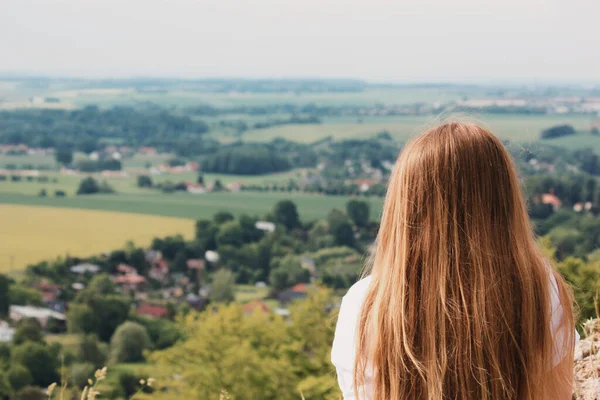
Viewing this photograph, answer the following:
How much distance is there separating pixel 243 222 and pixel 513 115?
18.9 meters

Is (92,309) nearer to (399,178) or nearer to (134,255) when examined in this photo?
(134,255)

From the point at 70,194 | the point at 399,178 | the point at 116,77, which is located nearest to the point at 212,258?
the point at 70,194

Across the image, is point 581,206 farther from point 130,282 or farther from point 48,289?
Result: point 48,289

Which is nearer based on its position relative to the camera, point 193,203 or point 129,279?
point 129,279

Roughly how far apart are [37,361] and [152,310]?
9346mm

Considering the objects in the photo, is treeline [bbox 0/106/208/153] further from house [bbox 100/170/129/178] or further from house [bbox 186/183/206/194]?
house [bbox 186/183/206/194]

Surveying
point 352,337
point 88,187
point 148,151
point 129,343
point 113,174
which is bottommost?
point 129,343

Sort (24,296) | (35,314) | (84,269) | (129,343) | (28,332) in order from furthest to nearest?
1. (84,269)
2. (24,296)
3. (35,314)
4. (28,332)
5. (129,343)

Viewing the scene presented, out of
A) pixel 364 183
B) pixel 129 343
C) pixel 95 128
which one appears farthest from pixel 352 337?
pixel 95 128

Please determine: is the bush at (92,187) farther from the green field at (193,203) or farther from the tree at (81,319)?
the tree at (81,319)

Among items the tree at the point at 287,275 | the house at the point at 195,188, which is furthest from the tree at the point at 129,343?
the house at the point at 195,188

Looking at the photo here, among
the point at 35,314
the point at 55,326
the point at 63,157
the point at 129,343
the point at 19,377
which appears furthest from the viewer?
the point at 63,157

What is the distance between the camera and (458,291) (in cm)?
→ 143

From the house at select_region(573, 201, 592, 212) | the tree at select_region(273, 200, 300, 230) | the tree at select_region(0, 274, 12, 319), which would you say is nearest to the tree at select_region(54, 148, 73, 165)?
the tree at select_region(273, 200, 300, 230)
